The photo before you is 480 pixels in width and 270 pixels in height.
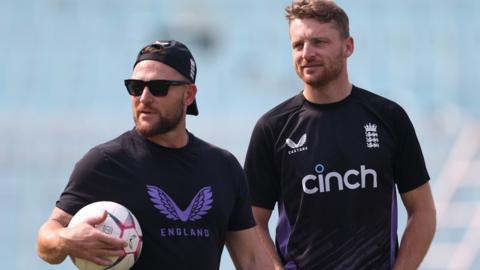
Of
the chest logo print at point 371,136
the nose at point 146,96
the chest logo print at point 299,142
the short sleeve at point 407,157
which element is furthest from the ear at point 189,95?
the short sleeve at point 407,157

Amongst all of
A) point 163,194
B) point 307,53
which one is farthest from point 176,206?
point 307,53

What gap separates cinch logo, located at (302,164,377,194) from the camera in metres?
6.89

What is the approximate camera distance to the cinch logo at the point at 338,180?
22.6 ft

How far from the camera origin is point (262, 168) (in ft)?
23.3

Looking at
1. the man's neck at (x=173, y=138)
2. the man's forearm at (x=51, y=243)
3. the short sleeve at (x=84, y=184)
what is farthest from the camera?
the man's neck at (x=173, y=138)

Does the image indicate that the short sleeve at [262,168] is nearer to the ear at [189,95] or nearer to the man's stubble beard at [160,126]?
the ear at [189,95]

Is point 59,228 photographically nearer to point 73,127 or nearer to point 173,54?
point 173,54

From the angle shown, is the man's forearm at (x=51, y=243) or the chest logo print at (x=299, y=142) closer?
the man's forearm at (x=51, y=243)

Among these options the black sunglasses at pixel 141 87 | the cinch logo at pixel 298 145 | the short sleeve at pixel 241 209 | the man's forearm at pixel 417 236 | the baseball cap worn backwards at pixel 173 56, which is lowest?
the man's forearm at pixel 417 236

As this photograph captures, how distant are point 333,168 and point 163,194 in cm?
116

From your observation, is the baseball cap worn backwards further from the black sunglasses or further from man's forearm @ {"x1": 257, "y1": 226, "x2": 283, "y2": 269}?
man's forearm @ {"x1": 257, "y1": 226, "x2": 283, "y2": 269}

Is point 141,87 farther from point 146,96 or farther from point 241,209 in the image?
point 241,209

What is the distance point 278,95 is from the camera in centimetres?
2164

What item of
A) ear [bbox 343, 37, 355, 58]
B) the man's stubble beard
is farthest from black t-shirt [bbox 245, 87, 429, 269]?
the man's stubble beard
